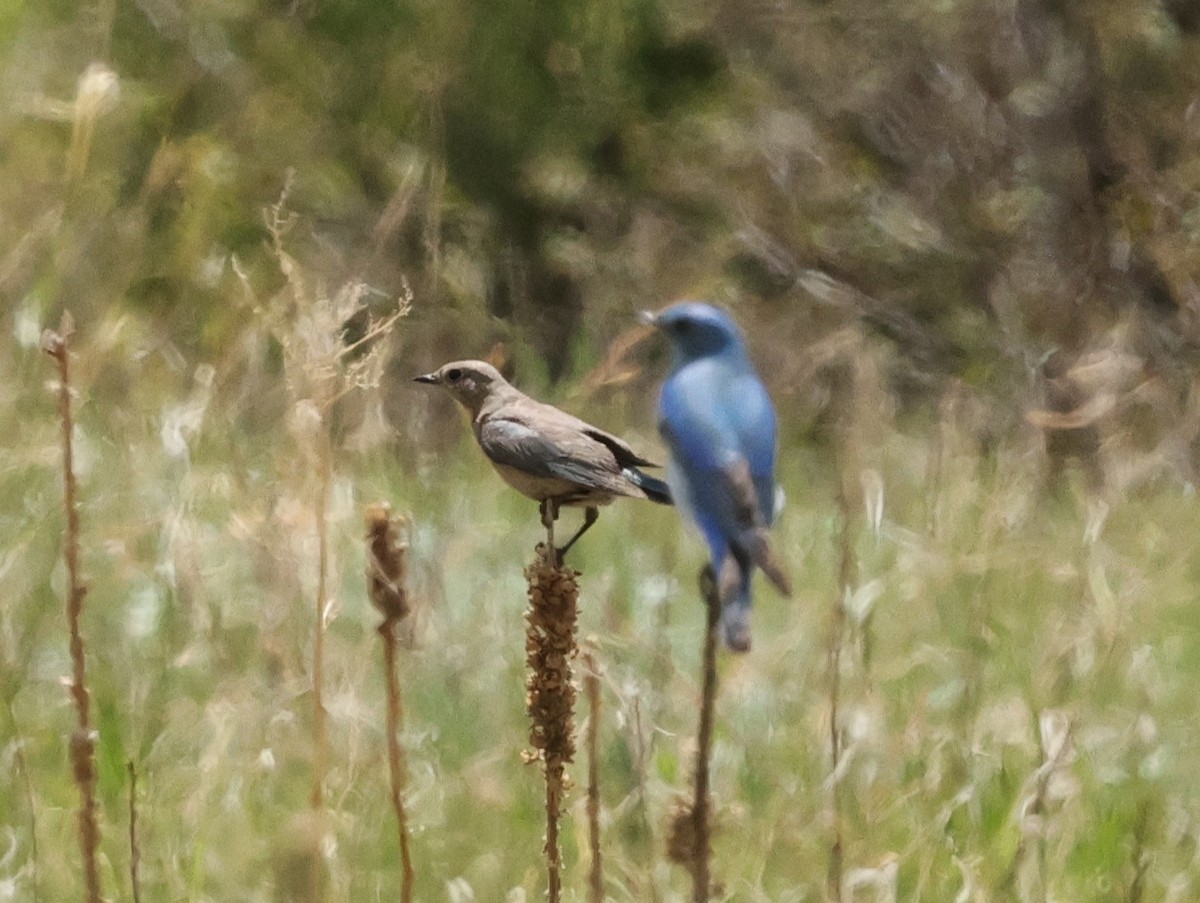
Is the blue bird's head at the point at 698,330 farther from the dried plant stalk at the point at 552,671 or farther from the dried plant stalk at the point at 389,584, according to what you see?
the dried plant stalk at the point at 389,584

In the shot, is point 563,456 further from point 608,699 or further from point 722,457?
point 608,699

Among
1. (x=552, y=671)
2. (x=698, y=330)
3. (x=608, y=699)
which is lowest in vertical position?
(x=608, y=699)

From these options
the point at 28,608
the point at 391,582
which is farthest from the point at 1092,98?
the point at 391,582

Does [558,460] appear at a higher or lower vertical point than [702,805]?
higher

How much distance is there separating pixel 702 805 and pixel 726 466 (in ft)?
0.75

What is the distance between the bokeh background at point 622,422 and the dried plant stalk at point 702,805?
0.39 ft

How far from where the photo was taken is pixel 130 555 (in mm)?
2523

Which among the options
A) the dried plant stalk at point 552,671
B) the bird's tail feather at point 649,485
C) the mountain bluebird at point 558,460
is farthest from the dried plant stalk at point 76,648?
the bird's tail feather at point 649,485

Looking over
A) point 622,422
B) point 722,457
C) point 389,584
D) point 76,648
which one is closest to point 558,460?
point 722,457

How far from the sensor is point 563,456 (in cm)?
127

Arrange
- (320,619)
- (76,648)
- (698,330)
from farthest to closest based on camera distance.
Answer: (698,330) < (320,619) < (76,648)

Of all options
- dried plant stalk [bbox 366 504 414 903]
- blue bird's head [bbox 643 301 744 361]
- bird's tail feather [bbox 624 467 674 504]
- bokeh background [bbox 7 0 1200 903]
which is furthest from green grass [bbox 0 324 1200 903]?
dried plant stalk [bbox 366 504 414 903]

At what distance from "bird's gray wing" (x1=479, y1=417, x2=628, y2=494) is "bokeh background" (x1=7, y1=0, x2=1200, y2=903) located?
0.09m

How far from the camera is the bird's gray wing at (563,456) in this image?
4.13 ft
